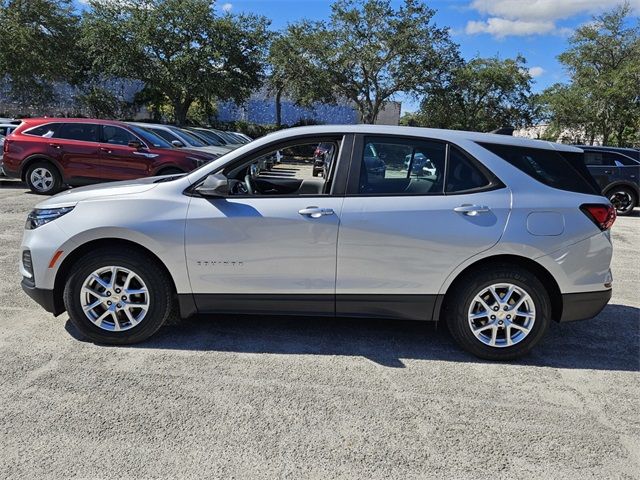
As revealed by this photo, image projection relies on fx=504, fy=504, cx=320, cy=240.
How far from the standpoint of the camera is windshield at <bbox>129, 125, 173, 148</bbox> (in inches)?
432

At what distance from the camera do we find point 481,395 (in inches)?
133

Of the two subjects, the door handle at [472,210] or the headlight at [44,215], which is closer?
the door handle at [472,210]

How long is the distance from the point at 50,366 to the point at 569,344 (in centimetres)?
411

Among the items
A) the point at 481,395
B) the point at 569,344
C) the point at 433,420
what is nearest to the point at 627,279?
the point at 569,344

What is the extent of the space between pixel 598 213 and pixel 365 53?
28500mm

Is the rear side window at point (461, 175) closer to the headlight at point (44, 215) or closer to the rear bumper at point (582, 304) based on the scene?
the rear bumper at point (582, 304)

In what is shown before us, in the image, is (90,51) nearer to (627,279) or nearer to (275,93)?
(275,93)

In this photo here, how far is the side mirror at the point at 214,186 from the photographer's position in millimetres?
3713

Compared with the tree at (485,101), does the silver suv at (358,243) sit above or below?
below

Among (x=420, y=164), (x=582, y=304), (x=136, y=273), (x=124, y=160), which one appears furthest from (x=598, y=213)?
(x=124, y=160)

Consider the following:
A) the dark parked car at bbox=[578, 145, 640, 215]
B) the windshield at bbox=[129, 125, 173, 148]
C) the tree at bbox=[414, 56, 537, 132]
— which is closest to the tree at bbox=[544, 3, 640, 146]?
the tree at bbox=[414, 56, 537, 132]

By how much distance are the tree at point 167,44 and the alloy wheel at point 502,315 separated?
26907 millimetres

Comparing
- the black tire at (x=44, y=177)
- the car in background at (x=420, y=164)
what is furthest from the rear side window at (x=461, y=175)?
the black tire at (x=44, y=177)

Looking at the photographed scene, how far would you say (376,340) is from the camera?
13.8 feet
